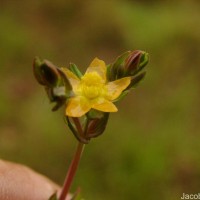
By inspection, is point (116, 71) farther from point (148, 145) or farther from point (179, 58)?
point (179, 58)

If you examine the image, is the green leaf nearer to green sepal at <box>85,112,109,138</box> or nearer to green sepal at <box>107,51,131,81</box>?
green sepal at <box>107,51,131,81</box>

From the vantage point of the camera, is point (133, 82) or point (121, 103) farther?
point (121, 103)

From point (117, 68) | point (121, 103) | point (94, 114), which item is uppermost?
point (121, 103)

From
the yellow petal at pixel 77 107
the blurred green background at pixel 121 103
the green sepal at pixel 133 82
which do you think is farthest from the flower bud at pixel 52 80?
the blurred green background at pixel 121 103

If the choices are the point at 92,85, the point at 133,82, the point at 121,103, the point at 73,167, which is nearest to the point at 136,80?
the point at 133,82

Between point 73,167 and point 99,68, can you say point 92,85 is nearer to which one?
point 99,68

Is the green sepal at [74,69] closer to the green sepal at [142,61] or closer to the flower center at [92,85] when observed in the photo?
the flower center at [92,85]

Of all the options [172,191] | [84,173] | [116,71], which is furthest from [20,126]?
[116,71]
